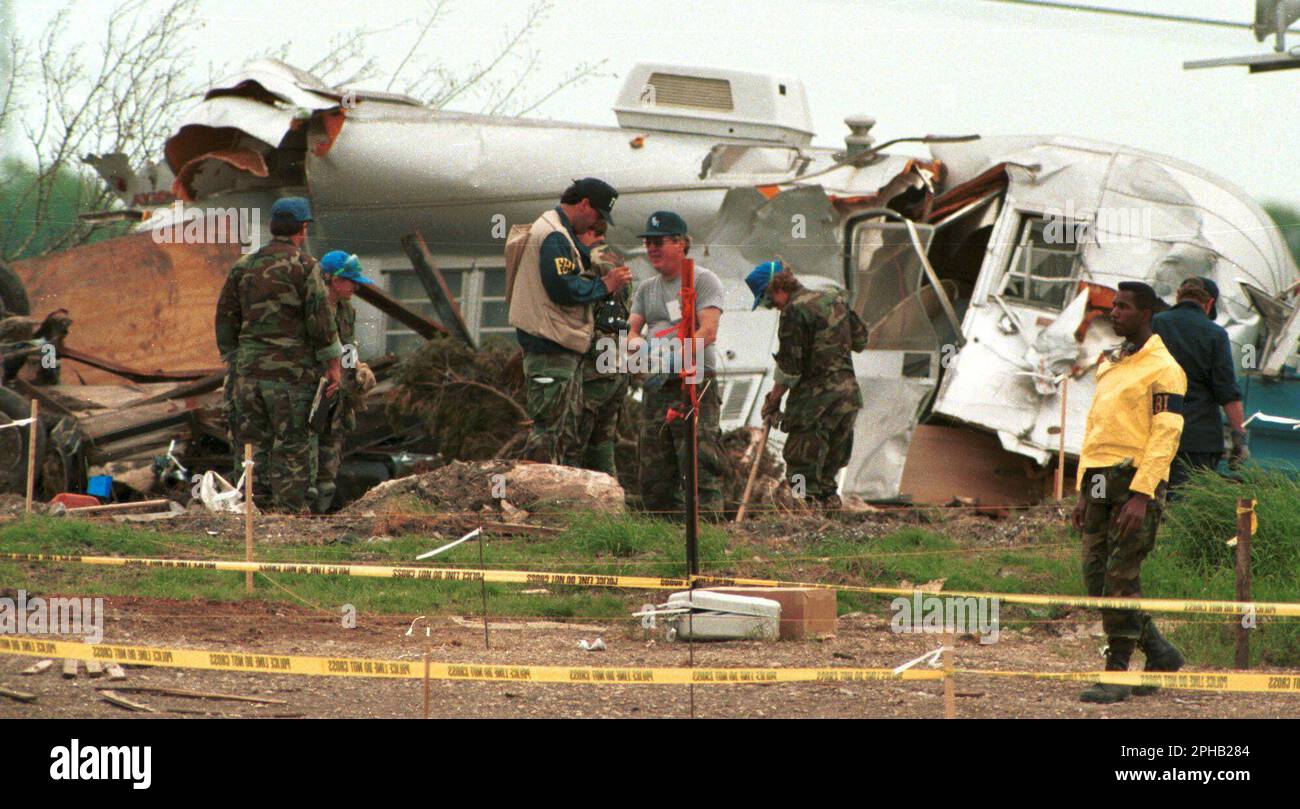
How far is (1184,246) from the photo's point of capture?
1299 centimetres

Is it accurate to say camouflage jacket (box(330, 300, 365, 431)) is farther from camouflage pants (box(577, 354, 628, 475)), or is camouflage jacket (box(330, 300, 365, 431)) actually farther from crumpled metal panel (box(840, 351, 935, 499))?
crumpled metal panel (box(840, 351, 935, 499))

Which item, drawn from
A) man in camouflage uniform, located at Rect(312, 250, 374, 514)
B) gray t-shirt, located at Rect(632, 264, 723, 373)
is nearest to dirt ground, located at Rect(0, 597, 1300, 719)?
gray t-shirt, located at Rect(632, 264, 723, 373)

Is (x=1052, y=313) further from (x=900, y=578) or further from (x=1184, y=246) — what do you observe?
(x=900, y=578)

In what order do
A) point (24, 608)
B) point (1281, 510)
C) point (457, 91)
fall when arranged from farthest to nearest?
point (457, 91) < point (1281, 510) < point (24, 608)

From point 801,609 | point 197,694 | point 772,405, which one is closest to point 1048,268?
point 772,405

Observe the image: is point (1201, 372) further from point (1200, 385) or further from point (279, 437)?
point (279, 437)

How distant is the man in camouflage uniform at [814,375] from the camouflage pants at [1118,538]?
13.1ft

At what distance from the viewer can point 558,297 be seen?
9.70 metres

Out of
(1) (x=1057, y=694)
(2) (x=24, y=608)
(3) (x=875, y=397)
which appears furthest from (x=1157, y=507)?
(3) (x=875, y=397)

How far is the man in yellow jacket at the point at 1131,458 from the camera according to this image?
648 centimetres

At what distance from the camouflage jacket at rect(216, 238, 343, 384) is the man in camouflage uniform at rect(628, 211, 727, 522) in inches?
72.6

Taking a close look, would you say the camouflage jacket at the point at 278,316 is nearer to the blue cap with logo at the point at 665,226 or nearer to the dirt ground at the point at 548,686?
the blue cap with logo at the point at 665,226

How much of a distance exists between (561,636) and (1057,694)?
228 cm

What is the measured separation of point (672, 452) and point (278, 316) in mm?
2456
